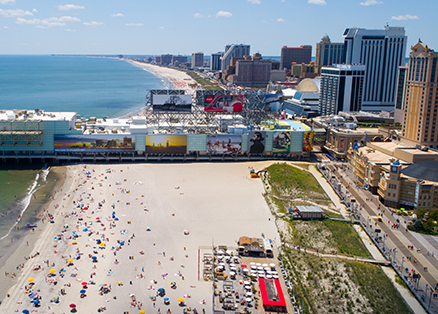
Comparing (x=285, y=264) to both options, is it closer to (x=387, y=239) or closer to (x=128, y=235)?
(x=387, y=239)

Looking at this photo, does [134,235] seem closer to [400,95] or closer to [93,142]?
[93,142]

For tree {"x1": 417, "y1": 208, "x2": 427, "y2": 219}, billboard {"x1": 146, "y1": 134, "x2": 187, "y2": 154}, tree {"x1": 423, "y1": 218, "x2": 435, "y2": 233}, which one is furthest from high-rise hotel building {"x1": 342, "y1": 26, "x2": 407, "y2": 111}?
tree {"x1": 423, "y1": 218, "x2": 435, "y2": 233}

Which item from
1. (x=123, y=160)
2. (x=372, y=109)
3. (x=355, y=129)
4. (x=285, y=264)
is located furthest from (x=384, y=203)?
(x=372, y=109)

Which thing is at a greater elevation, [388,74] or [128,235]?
[388,74]

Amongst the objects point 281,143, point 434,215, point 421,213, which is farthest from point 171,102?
point 434,215

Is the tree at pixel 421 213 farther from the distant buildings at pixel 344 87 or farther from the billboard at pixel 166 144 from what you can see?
the distant buildings at pixel 344 87
